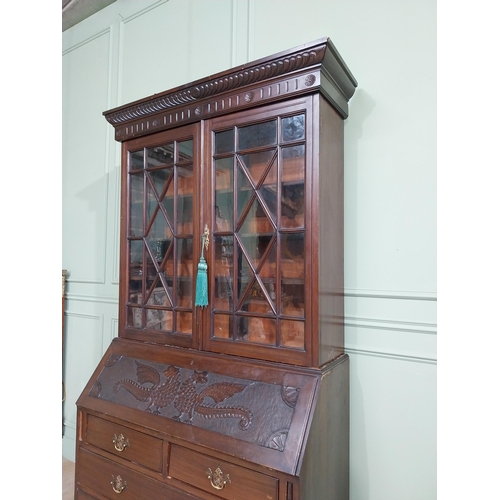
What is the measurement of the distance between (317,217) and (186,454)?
0.87 m

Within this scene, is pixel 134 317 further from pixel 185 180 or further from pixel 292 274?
pixel 292 274

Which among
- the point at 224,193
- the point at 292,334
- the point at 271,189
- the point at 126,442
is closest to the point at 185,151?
the point at 224,193

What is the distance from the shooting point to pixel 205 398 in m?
1.17

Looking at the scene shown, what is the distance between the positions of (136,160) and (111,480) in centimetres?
129

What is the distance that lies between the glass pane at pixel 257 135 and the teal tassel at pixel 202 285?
45 centimetres

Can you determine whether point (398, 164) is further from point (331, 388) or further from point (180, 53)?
point (180, 53)

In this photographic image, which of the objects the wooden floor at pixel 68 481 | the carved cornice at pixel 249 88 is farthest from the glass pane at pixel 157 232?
the wooden floor at pixel 68 481

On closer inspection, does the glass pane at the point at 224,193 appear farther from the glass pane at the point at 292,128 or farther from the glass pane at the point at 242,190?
the glass pane at the point at 292,128

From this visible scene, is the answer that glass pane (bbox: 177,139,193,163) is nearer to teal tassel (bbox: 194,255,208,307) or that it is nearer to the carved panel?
teal tassel (bbox: 194,255,208,307)

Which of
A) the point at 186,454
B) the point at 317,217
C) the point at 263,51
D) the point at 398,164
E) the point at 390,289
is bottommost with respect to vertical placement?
the point at 186,454

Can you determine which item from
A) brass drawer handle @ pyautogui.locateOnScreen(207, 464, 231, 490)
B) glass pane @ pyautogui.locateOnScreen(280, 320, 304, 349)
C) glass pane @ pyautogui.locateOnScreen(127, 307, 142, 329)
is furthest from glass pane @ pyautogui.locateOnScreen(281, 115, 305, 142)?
brass drawer handle @ pyautogui.locateOnScreen(207, 464, 231, 490)

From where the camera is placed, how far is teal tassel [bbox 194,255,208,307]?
128cm
